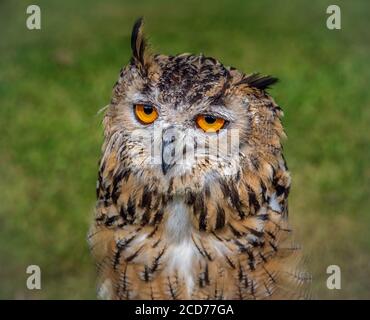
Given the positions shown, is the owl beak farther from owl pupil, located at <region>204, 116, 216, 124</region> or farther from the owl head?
owl pupil, located at <region>204, 116, 216, 124</region>

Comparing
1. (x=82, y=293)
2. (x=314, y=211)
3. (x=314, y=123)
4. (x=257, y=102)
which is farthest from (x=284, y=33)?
(x=257, y=102)

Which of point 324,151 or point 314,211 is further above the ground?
point 324,151

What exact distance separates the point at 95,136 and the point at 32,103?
0.67 meters

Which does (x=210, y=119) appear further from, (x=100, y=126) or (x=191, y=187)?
(x=100, y=126)

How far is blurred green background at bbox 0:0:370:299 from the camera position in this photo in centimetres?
376

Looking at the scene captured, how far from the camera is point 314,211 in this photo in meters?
4.04

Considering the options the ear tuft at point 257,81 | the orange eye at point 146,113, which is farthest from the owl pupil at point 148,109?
the ear tuft at point 257,81

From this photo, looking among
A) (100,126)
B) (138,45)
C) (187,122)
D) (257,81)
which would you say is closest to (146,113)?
(187,122)

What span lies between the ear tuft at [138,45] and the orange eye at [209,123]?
0.92 ft

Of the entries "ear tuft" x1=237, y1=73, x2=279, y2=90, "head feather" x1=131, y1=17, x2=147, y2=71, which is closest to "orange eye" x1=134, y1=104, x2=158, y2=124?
"head feather" x1=131, y1=17, x2=147, y2=71

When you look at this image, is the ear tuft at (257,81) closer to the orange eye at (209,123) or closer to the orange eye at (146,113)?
the orange eye at (209,123)

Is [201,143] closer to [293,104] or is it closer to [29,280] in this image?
[29,280]

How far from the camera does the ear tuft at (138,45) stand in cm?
228

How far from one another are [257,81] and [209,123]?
235 millimetres
